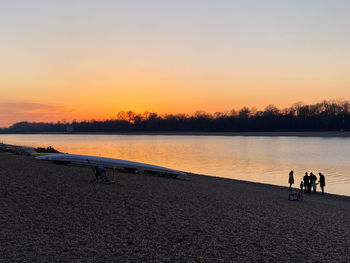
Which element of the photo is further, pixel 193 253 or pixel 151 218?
pixel 151 218

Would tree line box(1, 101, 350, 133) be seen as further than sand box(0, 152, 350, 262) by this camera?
Yes

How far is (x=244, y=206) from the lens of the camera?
12.6 metres

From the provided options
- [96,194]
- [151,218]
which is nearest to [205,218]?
[151,218]

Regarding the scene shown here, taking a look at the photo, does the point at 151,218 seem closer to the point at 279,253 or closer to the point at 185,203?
the point at 185,203

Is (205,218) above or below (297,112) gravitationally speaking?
below

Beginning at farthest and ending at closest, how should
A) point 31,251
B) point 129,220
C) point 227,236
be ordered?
point 129,220 → point 227,236 → point 31,251

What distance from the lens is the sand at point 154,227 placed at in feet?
22.8

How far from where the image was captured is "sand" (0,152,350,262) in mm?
6953

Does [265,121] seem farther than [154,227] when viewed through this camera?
Yes

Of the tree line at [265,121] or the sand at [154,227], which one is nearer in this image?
the sand at [154,227]

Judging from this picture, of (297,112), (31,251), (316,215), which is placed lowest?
(316,215)

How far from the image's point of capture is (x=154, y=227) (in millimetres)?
8758

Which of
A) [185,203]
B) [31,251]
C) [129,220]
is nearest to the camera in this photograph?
[31,251]

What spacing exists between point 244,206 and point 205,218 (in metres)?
3.02
